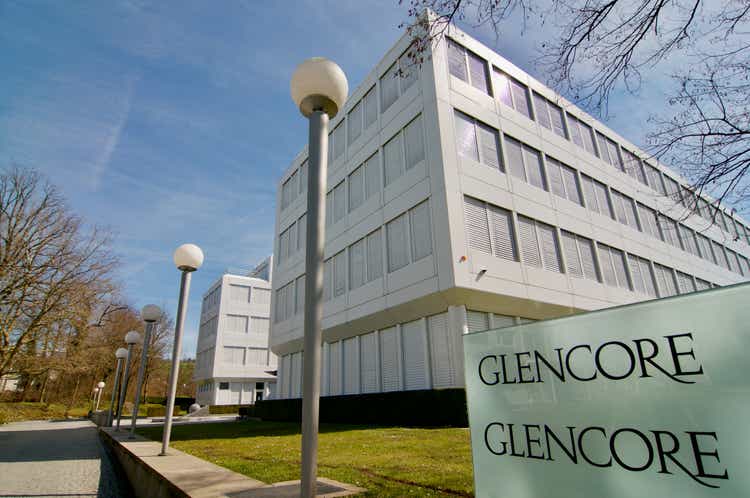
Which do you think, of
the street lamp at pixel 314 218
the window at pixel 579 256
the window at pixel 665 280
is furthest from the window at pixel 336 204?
the window at pixel 665 280

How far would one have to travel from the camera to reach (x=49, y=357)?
73.6 ft

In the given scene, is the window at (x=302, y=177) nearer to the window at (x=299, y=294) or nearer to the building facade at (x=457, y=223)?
the building facade at (x=457, y=223)

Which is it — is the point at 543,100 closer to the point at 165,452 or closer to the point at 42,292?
the point at 165,452

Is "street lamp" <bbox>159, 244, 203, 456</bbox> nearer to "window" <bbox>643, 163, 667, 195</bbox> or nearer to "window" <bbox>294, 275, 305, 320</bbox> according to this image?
"window" <bbox>294, 275, 305, 320</bbox>

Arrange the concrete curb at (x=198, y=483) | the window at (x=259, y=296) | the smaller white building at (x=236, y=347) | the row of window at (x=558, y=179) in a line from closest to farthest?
the concrete curb at (x=198, y=483) → the row of window at (x=558, y=179) → the smaller white building at (x=236, y=347) → the window at (x=259, y=296)

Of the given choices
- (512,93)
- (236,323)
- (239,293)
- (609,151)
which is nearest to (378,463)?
(512,93)

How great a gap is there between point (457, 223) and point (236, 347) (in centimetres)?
4094

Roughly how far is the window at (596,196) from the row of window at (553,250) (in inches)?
83.6

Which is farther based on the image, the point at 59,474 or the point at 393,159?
the point at 393,159

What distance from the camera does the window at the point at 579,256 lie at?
17328 mm

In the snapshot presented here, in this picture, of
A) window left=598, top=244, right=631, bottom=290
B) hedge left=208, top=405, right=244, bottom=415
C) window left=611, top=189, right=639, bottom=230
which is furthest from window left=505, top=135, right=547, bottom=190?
hedge left=208, top=405, right=244, bottom=415

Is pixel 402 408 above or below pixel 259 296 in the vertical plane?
below

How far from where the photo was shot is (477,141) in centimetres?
1619

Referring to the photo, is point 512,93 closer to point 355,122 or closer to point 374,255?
point 355,122
